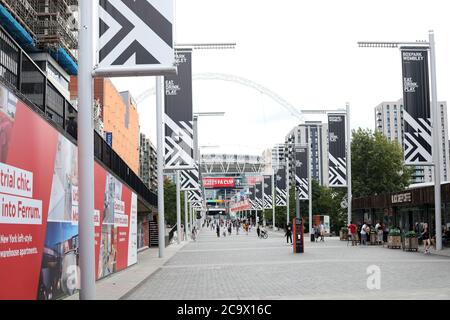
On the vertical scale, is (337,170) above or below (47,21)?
below

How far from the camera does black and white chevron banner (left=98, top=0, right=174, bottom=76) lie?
9.58 meters

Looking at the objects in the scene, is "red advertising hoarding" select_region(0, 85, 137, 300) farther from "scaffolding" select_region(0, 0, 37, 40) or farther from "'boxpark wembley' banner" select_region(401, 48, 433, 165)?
"scaffolding" select_region(0, 0, 37, 40)

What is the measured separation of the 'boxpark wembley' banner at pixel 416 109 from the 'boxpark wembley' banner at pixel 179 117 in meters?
10.4

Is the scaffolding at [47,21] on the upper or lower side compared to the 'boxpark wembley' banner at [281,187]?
upper

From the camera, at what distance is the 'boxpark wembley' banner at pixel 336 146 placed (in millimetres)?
41469

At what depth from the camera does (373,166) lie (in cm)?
5669

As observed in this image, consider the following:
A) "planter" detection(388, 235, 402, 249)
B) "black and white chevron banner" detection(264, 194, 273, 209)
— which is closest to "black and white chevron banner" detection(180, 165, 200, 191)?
"planter" detection(388, 235, 402, 249)

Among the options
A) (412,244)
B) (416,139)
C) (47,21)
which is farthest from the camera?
(47,21)

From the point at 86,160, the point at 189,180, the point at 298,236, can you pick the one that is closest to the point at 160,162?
the point at 298,236

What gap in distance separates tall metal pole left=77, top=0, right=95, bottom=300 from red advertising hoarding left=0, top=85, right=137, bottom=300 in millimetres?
1083

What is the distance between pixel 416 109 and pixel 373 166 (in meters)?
28.4

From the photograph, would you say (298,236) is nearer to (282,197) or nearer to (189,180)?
(189,180)

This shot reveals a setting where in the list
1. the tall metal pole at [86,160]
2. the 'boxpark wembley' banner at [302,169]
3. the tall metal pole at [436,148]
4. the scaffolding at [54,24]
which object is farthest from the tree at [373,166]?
the tall metal pole at [86,160]

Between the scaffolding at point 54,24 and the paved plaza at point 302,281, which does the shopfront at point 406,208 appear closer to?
the paved plaza at point 302,281
